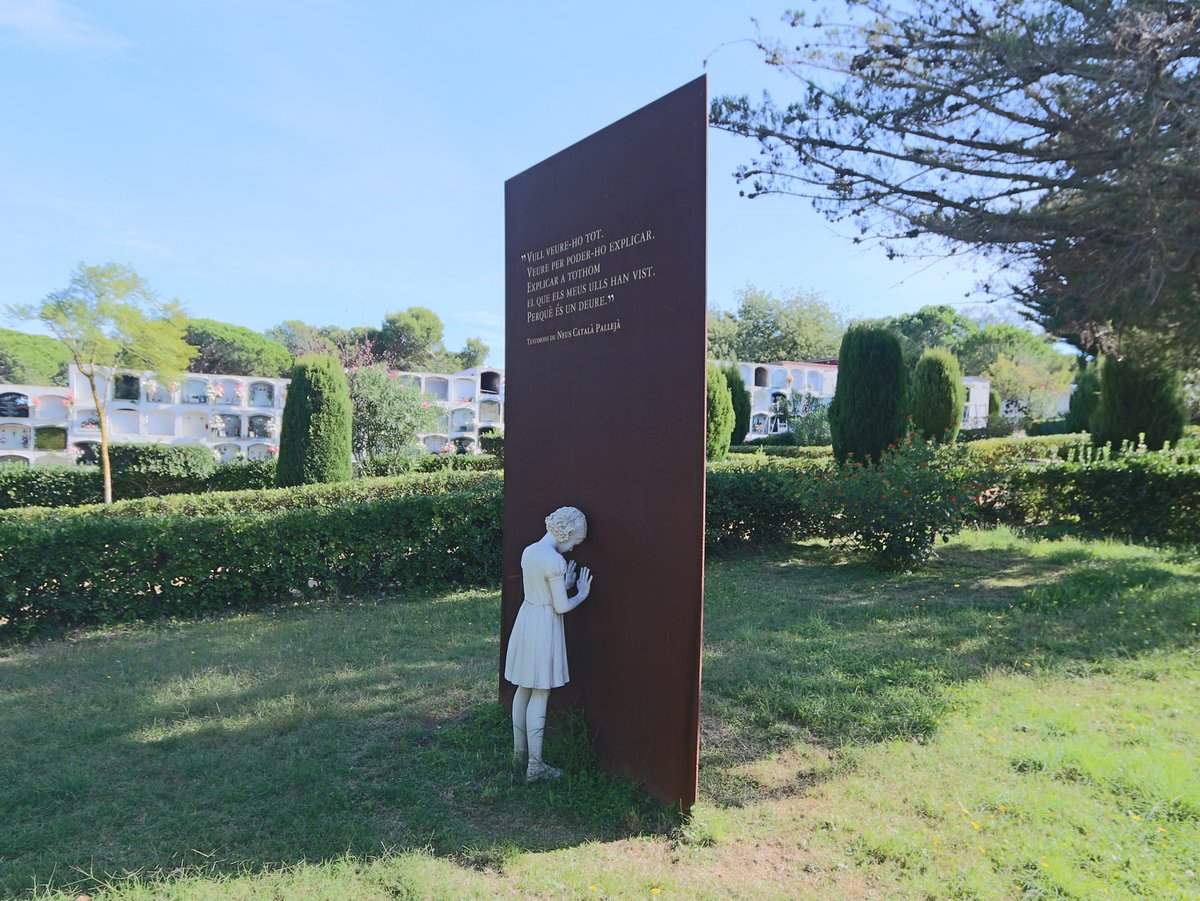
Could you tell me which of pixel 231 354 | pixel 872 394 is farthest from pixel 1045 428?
pixel 231 354

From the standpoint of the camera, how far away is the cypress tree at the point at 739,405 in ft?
69.8

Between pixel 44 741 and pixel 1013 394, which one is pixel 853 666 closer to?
pixel 44 741

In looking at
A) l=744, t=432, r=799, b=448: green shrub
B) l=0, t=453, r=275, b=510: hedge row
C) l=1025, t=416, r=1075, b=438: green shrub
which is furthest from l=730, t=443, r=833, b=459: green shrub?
l=1025, t=416, r=1075, b=438: green shrub

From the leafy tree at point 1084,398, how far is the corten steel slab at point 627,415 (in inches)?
771

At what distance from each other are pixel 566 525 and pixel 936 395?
56.4ft

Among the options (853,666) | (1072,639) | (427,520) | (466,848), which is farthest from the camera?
(427,520)

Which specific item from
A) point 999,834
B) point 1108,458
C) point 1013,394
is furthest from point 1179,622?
point 1013,394

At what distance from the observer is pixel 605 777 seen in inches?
130

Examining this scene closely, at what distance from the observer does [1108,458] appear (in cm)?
952

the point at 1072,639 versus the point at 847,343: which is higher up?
the point at 847,343

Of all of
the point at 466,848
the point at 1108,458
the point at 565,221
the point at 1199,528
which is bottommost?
the point at 466,848

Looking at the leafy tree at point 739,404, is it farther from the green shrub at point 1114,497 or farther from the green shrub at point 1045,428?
the green shrub at point 1045,428

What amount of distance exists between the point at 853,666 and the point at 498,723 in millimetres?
2328

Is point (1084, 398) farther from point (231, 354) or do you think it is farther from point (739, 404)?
point (231, 354)
